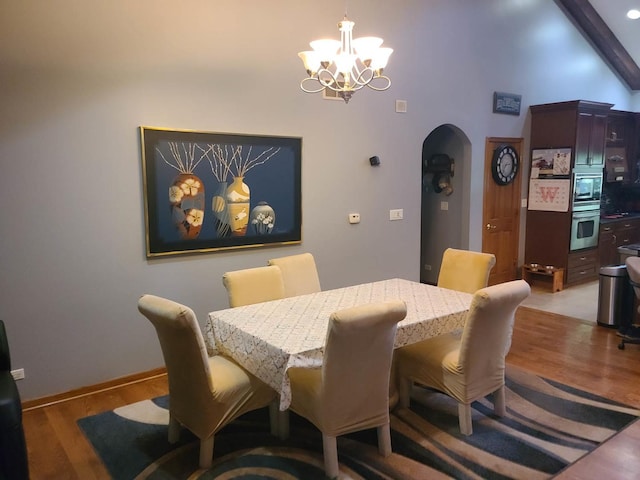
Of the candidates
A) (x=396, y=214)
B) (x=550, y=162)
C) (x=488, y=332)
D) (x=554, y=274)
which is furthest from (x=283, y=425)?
(x=550, y=162)

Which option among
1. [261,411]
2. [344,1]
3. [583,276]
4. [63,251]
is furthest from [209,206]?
[583,276]

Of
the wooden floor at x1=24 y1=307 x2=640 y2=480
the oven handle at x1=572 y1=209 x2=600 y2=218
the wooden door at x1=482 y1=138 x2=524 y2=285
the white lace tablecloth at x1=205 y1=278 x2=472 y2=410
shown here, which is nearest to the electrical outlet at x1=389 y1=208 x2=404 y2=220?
the wooden door at x1=482 y1=138 x2=524 y2=285

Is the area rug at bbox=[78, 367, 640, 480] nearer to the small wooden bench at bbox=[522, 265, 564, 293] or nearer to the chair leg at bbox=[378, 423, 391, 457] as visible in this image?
the chair leg at bbox=[378, 423, 391, 457]

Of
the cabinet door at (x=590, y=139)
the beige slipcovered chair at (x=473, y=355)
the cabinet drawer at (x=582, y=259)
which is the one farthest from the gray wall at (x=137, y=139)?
the cabinet drawer at (x=582, y=259)

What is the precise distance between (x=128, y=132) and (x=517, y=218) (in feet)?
16.9

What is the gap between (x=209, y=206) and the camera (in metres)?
3.92

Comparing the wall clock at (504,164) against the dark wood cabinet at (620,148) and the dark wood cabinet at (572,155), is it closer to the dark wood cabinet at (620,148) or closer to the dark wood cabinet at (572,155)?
the dark wood cabinet at (572,155)

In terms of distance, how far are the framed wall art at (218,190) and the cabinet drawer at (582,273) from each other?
4.10m

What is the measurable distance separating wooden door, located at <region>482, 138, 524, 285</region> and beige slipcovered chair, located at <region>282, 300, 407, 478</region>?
4.18 metres

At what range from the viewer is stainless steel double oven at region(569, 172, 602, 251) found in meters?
6.38

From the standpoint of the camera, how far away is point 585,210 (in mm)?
6520

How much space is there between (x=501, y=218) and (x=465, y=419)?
13.6ft

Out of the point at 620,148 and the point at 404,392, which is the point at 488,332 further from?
the point at 620,148

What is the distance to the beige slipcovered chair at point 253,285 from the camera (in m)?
3.26
